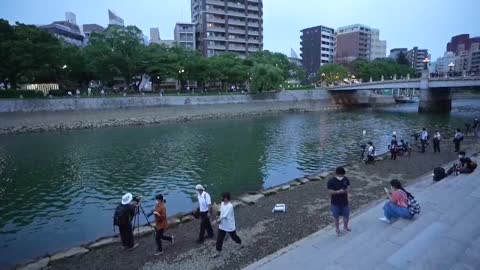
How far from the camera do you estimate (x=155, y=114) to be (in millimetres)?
49812

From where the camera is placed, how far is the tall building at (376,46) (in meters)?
152

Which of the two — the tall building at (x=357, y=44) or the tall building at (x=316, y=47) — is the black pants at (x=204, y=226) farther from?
the tall building at (x=357, y=44)

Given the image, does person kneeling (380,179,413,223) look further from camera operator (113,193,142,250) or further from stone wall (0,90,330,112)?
stone wall (0,90,330,112)

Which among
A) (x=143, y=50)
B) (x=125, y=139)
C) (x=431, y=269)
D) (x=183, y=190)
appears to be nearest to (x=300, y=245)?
(x=431, y=269)

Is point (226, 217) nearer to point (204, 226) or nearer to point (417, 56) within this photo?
point (204, 226)

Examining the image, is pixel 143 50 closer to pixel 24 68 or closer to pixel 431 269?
pixel 24 68

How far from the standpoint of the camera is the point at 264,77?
64.0 meters

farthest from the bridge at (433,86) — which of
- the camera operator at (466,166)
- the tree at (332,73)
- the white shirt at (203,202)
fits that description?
the white shirt at (203,202)

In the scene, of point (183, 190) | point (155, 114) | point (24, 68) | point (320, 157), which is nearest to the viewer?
point (183, 190)

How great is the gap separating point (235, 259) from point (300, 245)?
5.82 feet

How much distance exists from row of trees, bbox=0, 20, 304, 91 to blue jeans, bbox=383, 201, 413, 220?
155 ft

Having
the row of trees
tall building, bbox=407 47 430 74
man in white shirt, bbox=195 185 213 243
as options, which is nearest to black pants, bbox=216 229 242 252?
man in white shirt, bbox=195 185 213 243

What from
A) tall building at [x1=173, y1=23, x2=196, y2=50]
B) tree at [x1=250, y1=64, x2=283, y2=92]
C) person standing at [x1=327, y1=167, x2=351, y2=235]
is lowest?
person standing at [x1=327, y1=167, x2=351, y2=235]

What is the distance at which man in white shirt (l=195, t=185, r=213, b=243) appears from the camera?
361 inches
